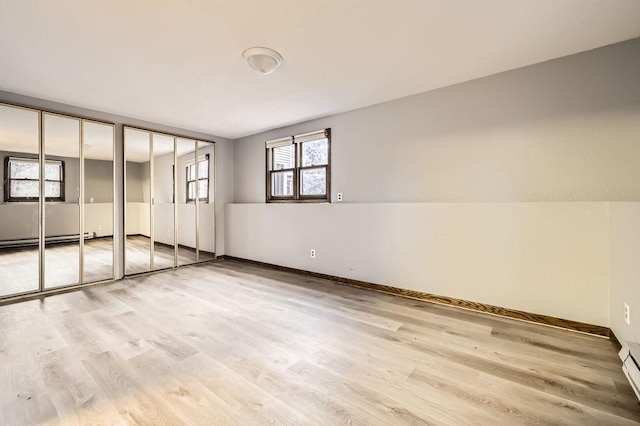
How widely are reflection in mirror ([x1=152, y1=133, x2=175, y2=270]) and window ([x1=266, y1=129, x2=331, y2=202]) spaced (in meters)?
1.75

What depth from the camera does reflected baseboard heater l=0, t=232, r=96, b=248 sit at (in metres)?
3.36

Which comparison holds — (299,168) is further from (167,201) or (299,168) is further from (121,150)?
(121,150)

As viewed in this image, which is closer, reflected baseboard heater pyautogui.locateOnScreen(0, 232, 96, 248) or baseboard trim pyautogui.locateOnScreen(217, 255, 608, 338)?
baseboard trim pyautogui.locateOnScreen(217, 255, 608, 338)

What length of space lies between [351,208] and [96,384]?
3089mm

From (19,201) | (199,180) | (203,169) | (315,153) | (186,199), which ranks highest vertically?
(315,153)

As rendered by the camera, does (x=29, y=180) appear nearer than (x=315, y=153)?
Yes

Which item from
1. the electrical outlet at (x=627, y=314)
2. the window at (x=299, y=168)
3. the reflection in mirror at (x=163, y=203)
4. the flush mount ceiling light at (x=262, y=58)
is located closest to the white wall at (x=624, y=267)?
the electrical outlet at (x=627, y=314)

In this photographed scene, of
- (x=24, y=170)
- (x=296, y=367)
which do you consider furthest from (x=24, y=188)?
(x=296, y=367)

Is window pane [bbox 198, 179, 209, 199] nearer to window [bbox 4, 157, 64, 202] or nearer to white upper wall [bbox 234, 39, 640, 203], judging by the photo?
window [bbox 4, 157, 64, 202]

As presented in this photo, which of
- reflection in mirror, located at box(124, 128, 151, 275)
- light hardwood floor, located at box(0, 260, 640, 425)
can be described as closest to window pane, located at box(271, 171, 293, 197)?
reflection in mirror, located at box(124, 128, 151, 275)

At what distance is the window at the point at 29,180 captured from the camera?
3.37m

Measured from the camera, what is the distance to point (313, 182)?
4.54m

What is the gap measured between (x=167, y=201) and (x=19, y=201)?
1.80 meters

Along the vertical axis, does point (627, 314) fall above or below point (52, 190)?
below
